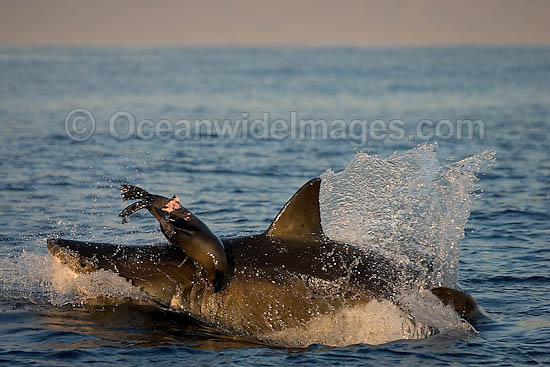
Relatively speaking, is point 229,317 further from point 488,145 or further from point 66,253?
point 488,145

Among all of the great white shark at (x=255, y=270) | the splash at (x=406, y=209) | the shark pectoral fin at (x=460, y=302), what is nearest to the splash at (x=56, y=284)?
the great white shark at (x=255, y=270)

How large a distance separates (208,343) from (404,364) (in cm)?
232

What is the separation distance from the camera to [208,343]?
36.2 feet

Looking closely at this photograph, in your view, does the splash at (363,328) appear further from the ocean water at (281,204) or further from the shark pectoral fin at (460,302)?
the shark pectoral fin at (460,302)

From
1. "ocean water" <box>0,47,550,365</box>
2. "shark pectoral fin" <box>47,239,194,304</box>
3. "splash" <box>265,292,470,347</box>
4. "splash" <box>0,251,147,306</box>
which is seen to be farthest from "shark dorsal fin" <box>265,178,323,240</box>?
"splash" <box>0,251,147,306</box>

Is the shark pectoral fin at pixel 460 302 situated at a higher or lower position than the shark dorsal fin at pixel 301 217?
lower

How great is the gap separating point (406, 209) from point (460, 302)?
101 inches

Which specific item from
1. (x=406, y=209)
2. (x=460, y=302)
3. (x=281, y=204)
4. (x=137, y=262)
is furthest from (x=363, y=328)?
(x=281, y=204)

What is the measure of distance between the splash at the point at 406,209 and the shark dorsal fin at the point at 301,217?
2.94ft

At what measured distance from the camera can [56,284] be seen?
12.2 metres

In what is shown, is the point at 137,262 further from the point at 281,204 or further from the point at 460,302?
the point at 281,204

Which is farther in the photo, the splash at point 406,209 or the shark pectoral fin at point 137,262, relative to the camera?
the splash at point 406,209

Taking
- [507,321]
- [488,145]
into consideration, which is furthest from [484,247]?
[488,145]

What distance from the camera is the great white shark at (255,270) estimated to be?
11.0 meters
